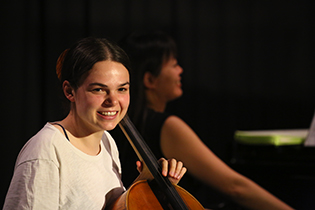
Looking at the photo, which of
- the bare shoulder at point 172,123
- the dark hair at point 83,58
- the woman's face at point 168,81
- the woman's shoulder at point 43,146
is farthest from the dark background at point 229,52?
the woman's shoulder at point 43,146

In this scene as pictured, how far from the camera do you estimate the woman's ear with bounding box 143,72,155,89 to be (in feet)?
4.93

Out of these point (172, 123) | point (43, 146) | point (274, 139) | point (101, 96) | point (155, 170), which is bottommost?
point (274, 139)

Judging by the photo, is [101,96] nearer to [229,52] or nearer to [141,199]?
[141,199]

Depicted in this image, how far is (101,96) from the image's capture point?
797mm

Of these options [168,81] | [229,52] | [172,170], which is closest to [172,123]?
[168,81]

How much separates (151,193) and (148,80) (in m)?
0.72

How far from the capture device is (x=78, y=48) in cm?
81

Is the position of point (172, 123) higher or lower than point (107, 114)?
lower

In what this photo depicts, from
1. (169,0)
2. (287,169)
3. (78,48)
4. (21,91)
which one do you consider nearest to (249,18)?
(169,0)

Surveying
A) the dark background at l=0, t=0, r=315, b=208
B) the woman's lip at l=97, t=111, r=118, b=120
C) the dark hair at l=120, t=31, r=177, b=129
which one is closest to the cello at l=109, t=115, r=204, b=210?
the woman's lip at l=97, t=111, r=118, b=120

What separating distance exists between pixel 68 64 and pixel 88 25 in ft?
3.27

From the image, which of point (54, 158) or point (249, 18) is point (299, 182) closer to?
point (54, 158)

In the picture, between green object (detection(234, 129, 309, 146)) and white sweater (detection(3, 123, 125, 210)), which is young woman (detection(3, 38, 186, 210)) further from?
green object (detection(234, 129, 309, 146))

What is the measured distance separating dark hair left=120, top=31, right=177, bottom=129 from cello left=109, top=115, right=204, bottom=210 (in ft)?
1.65
